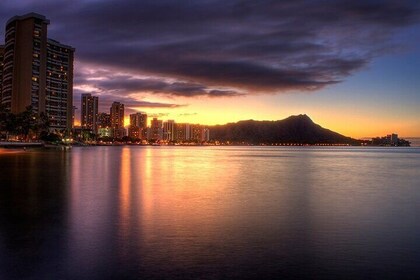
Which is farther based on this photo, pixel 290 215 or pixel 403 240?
pixel 290 215

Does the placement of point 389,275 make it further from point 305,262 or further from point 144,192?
point 144,192

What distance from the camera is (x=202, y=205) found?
24.5 m

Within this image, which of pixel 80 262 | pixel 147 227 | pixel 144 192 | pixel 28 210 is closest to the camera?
pixel 80 262

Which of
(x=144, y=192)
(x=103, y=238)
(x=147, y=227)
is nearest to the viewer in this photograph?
(x=103, y=238)

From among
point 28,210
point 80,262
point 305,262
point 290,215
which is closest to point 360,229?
point 290,215

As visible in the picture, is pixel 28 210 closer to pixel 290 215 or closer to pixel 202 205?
pixel 202 205

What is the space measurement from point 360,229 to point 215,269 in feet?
29.9

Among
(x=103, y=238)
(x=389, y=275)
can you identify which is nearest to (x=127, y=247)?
(x=103, y=238)

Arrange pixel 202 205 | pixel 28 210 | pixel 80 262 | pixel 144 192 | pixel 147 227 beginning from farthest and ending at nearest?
1. pixel 144 192
2. pixel 202 205
3. pixel 28 210
4. pixel 147 227
5. pixel 80 262

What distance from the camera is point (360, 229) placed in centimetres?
1786

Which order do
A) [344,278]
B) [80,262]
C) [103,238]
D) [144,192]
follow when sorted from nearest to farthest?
1. [344,278]
2. [80,262]
3. [103,238]
4. [144,192]

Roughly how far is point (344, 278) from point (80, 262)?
24.7 ft

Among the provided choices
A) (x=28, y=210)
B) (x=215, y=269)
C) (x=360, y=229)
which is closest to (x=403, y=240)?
(x=360, y=229)

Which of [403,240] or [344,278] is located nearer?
[344,278]
